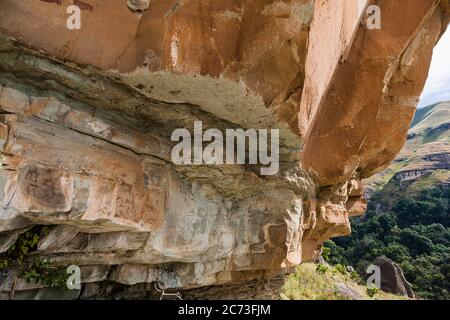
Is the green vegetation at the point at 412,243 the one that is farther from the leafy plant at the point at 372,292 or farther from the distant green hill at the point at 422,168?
the distant green hill at the point at 422,168

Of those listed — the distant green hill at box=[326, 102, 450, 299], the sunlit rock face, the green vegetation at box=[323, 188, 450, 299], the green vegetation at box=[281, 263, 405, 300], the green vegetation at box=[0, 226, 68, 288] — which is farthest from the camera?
the distant green hill at box=[326, 102, 450, 299]

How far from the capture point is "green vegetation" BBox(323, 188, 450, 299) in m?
26.1

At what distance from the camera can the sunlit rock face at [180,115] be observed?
12.1 feet

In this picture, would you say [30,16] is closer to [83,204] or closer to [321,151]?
[83,204]

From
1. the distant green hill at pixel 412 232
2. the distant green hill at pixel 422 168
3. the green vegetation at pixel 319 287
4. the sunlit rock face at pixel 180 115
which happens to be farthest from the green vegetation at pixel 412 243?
the sunlit rock face at pixel 180 115

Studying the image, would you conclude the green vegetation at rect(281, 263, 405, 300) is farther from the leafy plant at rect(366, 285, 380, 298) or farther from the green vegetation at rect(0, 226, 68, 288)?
the green vegetation at rect(0, 226, 68, 288)

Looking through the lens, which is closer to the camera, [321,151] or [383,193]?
[321,151]

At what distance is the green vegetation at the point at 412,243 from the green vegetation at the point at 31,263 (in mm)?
18875

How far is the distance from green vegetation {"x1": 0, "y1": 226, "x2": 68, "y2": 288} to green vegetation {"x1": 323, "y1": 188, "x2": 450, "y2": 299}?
61.9 ft

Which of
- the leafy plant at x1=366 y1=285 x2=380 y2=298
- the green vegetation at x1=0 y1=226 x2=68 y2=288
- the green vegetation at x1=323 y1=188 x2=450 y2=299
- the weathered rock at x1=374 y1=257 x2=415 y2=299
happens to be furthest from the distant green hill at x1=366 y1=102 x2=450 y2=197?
the green vegetation at x1=0 y1=226 x2=68 y2=288

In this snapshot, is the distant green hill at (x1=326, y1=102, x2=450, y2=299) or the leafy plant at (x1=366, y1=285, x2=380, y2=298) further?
the distant green hill at (x1=326, y1=102, x2=450, y2=299)

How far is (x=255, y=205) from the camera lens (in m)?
6.23
